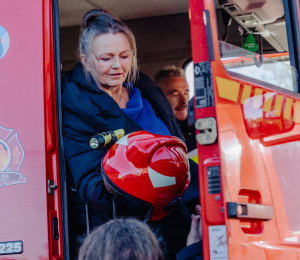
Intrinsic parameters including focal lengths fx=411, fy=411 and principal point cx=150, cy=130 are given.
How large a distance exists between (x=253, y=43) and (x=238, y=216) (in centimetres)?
148

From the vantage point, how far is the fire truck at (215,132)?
141 cm

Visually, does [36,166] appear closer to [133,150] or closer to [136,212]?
[133,150]

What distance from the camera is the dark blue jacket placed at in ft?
6.88

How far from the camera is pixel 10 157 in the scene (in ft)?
6.32

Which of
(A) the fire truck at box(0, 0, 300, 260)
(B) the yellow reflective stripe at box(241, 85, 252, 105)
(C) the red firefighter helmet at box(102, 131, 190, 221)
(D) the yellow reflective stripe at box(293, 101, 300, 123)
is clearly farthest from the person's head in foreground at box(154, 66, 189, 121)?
(B) the yellow reflective stripe at box(241, 85, 252, 105)

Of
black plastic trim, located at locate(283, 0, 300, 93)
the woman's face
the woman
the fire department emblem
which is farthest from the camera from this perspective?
the woman's face

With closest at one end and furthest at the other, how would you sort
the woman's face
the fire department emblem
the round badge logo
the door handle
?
the door handle < the fire department emblem < the round badge logo < the woman's face

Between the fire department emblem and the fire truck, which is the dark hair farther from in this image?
the fire department emblem

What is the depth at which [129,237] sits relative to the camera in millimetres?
1425

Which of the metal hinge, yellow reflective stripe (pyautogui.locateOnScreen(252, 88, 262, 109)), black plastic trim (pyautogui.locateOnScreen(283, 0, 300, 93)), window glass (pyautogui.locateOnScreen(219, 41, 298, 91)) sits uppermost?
black plastic trim (pyautogui.locateOnScreen(283, 0, 300, 93))

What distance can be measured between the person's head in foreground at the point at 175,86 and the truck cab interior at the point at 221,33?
0.71ft

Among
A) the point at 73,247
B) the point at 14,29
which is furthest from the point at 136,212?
the point at 14,29

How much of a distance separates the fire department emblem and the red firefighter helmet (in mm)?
397

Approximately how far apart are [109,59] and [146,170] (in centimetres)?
88
